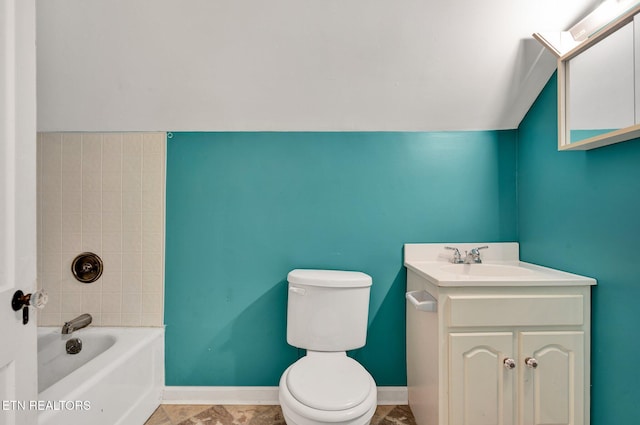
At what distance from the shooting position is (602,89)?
1.31 m

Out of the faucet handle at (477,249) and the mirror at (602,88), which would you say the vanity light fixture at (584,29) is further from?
the faucet handle at (477,249)

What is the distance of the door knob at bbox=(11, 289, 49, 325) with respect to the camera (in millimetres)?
883

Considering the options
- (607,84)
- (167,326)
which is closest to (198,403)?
(167,326)

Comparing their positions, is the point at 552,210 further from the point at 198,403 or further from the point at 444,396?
the point at 198,403

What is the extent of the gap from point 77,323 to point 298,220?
4.44 feet

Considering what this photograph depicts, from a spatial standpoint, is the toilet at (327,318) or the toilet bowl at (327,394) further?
the toilet at (327,318)

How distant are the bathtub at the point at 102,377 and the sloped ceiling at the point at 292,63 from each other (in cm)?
120

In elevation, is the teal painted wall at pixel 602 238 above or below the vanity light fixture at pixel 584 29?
below

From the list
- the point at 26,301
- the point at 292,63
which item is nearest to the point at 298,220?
the point at 292,63

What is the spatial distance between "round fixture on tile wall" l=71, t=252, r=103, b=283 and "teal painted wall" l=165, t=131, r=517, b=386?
0.40 metres

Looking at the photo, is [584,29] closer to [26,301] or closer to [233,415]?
[26,301]

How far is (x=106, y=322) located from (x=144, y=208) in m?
0.71

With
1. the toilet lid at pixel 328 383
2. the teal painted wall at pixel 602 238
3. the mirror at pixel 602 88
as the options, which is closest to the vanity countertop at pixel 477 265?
the teal painted wall at pixel 602 238

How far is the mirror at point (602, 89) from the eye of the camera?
119cm
